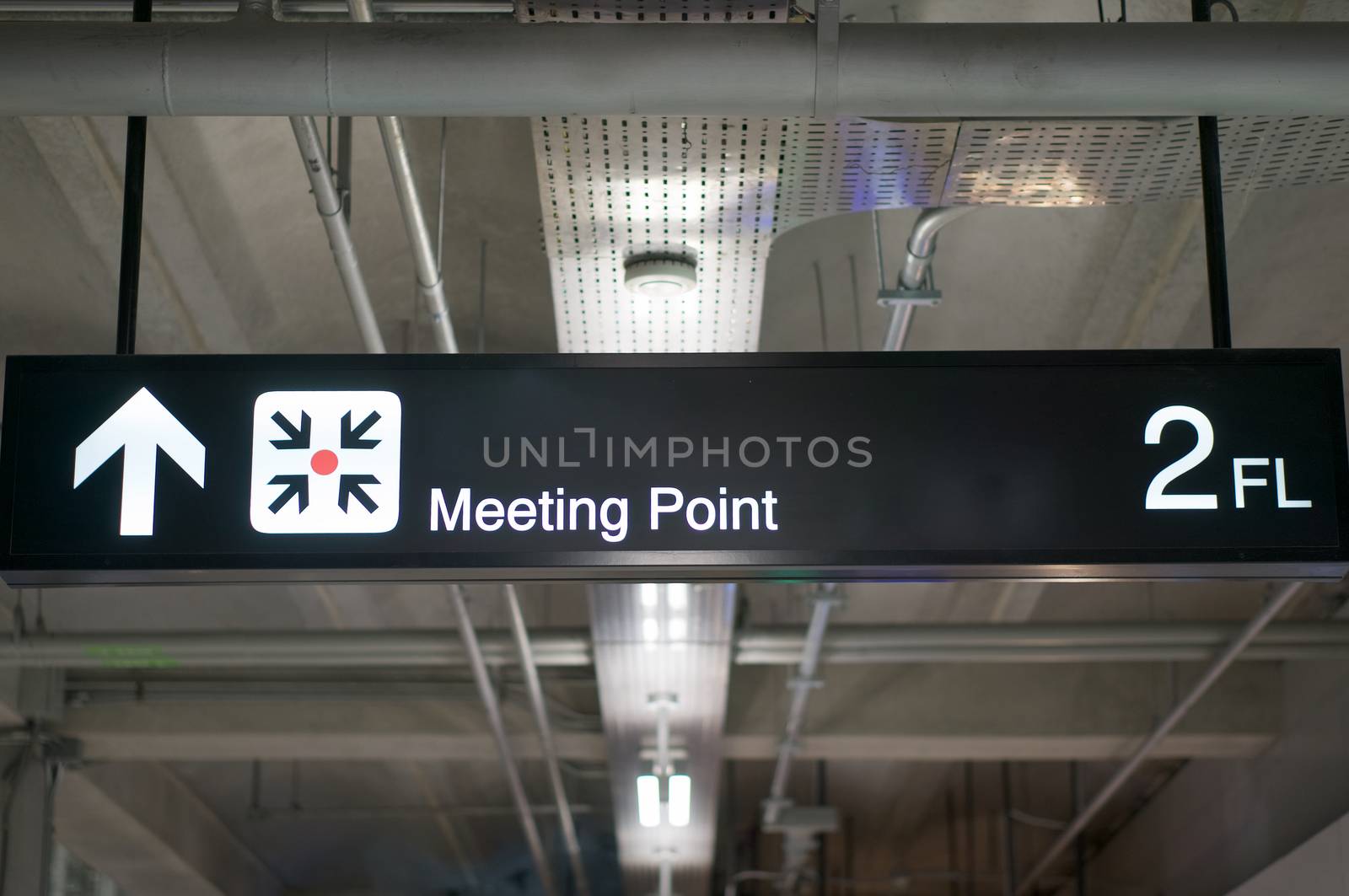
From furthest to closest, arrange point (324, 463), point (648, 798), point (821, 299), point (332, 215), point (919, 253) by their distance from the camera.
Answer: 1. point (648, 798)
2. point (821, 299)
3. point (919, 253)
4. point (332, 215)
5. point (324, 463)

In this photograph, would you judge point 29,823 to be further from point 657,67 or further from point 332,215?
point 657,67

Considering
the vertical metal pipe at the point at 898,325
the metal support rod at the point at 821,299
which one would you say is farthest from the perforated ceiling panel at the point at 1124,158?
the metal support rod at the point at 821,299

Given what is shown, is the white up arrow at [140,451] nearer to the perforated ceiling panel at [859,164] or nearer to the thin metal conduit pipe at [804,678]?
the perforated ceiling panel at [859,164]

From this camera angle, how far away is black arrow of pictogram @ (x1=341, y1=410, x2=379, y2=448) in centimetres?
329

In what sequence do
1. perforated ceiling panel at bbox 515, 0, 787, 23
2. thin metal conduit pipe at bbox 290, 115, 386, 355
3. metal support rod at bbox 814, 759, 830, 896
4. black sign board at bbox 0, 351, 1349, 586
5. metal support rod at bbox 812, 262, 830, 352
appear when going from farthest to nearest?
metal support rod at bbox 814, 759, 830, 896
metal support rod at bbox 812, 262, 830, 352
thin metal conduit pipe at bbox 290, 115, 386, 355
perforated ceiling panel at bbox 515, 0, 787, 23
black sign board at bbox 0, 351, 1349, 586

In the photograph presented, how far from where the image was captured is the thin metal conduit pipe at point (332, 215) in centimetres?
468

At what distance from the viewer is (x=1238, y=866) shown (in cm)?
1143

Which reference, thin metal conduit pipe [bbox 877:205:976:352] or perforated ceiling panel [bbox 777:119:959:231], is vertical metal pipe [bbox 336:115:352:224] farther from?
thin metal conduit pipe [bbox 877:205:976:352]

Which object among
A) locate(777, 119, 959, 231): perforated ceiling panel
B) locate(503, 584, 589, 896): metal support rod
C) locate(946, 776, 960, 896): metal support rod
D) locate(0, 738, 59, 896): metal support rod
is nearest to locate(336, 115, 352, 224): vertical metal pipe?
locate(777, 119, 959, 231): perforated ceiling panel

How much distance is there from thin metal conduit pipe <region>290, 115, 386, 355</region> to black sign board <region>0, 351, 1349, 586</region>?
121cm

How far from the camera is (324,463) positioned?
128 inches

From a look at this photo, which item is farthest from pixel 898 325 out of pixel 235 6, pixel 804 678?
pixel 804 678

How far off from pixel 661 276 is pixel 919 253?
102 centimetres

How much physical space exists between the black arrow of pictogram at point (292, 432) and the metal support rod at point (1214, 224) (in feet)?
5.83
